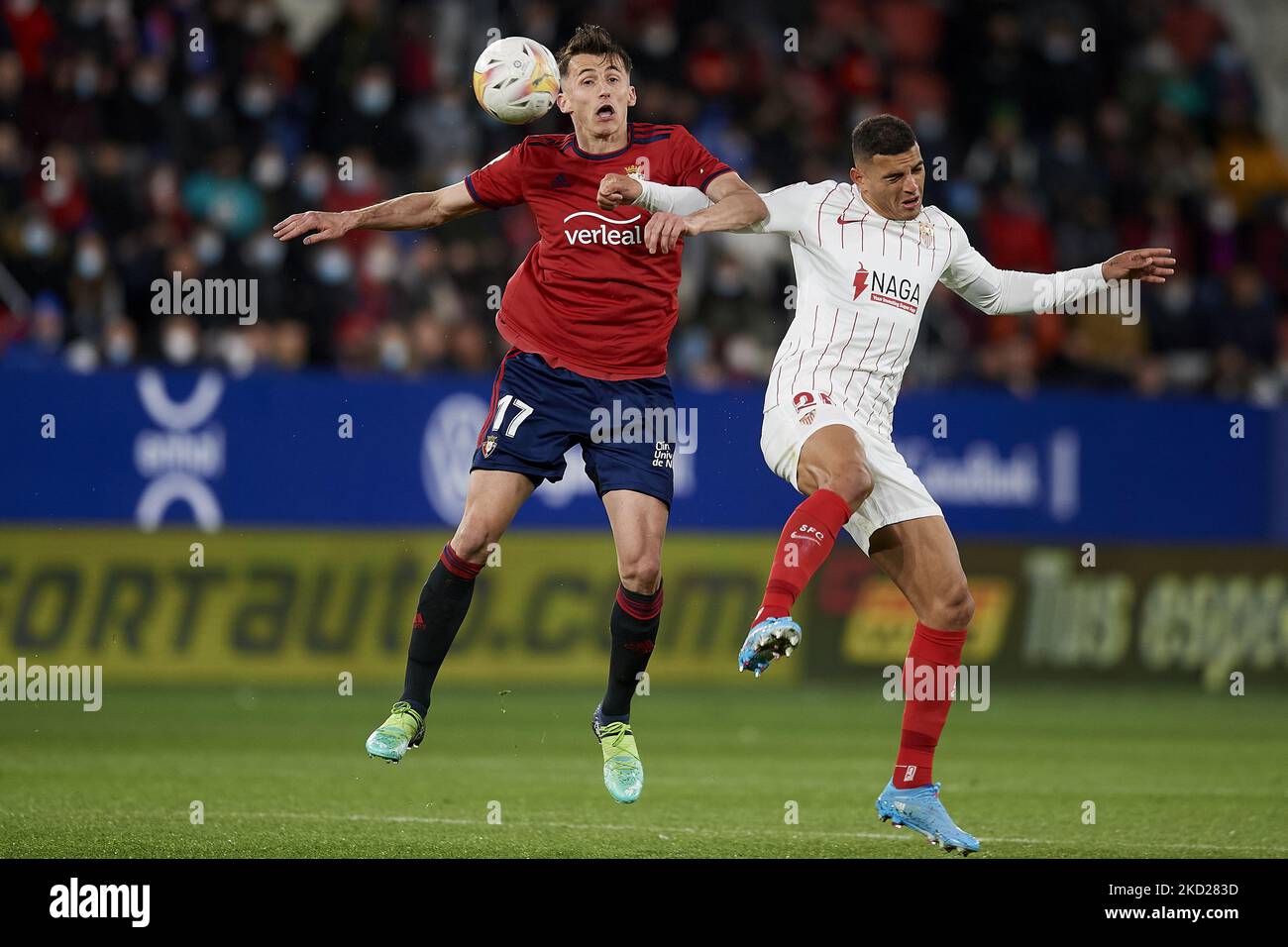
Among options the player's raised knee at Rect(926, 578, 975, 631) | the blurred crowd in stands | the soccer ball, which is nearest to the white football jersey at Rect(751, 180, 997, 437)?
the player's raised knee at Rect(926, 578, 975, 631)

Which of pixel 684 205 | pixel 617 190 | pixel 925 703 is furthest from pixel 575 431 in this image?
pixel 925 703

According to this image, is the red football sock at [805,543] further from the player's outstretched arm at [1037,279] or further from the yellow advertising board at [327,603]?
the yellow advertising board at [327,603]

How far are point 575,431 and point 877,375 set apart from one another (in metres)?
1.36

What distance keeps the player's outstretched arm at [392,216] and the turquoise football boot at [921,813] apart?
3.14m

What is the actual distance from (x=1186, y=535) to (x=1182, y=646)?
4.34 ft

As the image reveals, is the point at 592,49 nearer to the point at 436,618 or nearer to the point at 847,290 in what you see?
the point at 847,290

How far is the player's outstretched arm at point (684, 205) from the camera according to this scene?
7.57 meters

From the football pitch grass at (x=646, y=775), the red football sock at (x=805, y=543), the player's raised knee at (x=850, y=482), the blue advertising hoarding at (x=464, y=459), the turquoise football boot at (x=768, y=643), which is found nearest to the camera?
the turquoise football boot at (x=768, y=643)

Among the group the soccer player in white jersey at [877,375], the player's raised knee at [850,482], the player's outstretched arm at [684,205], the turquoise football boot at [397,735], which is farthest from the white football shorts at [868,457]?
the turquoise football boot at [397,735]

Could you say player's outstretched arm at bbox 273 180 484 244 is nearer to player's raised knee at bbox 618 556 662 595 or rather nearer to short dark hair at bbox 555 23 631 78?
short dark hair at bbox 555 23 631 78

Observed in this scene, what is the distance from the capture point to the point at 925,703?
8242mm

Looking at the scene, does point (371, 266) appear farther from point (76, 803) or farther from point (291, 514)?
point (76, 803)

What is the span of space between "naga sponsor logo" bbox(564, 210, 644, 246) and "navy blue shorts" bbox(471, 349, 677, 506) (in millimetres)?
596

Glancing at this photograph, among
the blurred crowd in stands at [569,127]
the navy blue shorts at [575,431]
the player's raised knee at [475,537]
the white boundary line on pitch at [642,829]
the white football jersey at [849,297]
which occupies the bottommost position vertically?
the white boundary line on pitch at [642,829]
